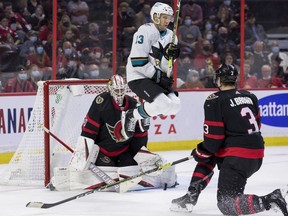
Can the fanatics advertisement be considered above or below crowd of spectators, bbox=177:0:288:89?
below

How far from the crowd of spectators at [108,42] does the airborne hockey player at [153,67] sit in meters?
2.46

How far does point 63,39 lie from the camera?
28.9ft

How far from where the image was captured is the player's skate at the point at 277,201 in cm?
486

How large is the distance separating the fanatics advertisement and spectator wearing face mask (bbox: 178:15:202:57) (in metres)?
0.62

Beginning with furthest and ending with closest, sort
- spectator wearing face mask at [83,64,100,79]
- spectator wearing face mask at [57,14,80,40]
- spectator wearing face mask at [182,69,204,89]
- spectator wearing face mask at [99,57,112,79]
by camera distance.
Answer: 1. spectator wearing face mask at [182,69,204,89]
2. spectator wearing face mask at [99,57,112,79]
3. spectator wearing face mask at [83,64,100,79]
4. spectator wearing face mask at [57,14,80,40]

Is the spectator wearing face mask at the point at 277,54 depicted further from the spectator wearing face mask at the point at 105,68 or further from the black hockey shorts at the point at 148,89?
the black hockey shorts at the point at 148,89

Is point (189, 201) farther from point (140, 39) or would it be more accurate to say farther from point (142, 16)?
point (142, 16)

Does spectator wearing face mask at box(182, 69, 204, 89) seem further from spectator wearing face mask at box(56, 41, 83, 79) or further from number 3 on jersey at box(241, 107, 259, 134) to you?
number 3 on jersey at box(241, 107, 259, 134)

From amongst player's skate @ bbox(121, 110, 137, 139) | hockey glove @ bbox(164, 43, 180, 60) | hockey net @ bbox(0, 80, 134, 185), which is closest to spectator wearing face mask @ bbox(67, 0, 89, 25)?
hockey net @ bbox(0, 80, 134, 185)

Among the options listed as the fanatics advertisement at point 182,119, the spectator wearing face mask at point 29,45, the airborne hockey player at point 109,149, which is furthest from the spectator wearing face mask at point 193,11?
the airborne hockey player at point 109,149

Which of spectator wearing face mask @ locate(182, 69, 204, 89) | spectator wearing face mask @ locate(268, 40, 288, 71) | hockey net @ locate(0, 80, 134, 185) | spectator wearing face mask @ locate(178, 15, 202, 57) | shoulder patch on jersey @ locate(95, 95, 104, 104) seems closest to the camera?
shoulder patch on jersey @ locate(95, 95, 104, 104)

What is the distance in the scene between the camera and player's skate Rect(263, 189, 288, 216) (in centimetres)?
486

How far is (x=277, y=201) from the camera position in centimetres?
488

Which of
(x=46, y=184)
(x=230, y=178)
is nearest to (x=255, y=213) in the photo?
(x=230, y=178)
